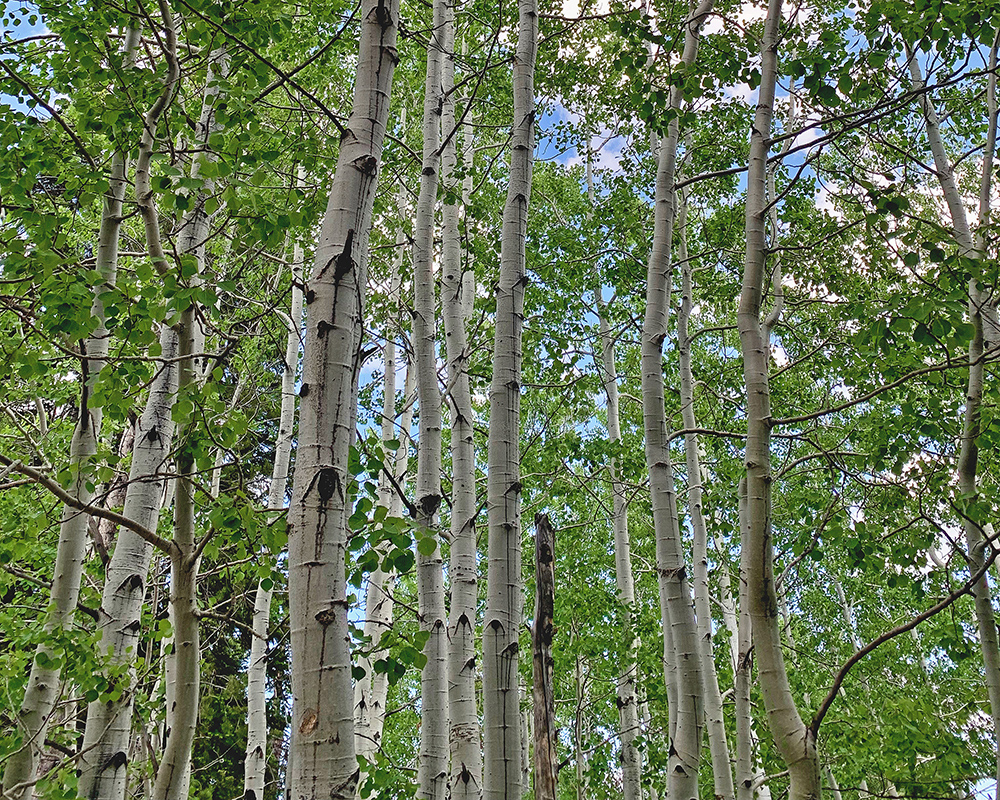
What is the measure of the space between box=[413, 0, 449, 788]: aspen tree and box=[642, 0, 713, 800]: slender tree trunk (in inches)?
49.3

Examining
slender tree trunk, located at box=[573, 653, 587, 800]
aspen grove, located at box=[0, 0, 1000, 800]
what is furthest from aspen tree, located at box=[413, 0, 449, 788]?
slender tree trunk, located at box=[573, 653, 587, 800]

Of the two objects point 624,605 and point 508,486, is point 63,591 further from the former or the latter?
point 624,605

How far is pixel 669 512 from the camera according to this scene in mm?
4242

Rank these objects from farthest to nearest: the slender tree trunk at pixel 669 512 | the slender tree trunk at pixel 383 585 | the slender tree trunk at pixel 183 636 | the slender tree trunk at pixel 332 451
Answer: the slender tree trunk at pixel 383 585, the slender tree trunk at pixel 669 512, the slender tree trunk at pixel 183 636, the slender tree trunk at pixel 332 451

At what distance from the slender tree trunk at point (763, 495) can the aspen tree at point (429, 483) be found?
5.28 ft

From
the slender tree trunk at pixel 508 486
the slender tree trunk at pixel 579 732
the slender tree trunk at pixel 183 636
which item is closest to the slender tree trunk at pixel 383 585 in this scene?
the slender tree trunk at pixel 579 732

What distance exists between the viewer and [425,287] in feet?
16.0

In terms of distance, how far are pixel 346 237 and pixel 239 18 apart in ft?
8.59

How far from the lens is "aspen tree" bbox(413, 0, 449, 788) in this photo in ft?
13.6

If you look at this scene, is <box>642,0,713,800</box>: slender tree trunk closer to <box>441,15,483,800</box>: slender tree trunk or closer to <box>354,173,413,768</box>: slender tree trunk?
<box>441,15,483,800</box>: slender tree trunk

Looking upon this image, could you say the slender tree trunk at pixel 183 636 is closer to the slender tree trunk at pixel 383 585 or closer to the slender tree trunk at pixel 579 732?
the slender tree trunk at pixel 383 585

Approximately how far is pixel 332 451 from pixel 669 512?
263 cm

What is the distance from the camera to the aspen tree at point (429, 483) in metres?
4.14

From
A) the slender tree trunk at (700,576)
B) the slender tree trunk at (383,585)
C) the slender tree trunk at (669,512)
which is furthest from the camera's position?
the slender tree trunk at (383,585)
